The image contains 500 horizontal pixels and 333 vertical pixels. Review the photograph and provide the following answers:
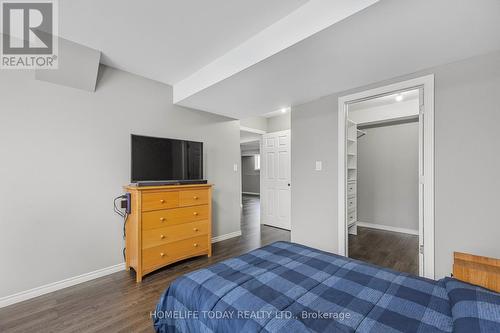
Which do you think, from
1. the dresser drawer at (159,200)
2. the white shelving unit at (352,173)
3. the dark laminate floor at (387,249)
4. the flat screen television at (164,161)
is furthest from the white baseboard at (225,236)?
the white shelving unit at (352,173)

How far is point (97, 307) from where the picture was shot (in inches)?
72.1

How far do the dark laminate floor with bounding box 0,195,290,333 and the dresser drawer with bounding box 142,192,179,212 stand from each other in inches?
30.6

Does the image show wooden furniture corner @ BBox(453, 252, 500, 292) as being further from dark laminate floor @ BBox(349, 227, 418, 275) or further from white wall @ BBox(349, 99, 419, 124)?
white wall @ BBox(349, 99, 419, 124)

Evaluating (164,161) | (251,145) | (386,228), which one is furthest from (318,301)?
(251,145)

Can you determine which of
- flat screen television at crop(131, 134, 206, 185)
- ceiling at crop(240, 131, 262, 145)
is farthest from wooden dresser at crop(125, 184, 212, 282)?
ceiling at crop(240, 131, 262, 145)

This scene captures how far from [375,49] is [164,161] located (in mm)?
2503

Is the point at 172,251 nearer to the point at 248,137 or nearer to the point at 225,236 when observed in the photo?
the point at 225,236

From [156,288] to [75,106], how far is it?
2.09 m

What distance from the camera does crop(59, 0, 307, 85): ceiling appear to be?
1.61 meters

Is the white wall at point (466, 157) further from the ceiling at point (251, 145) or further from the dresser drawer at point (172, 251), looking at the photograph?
the ceiling at point (251, 145)

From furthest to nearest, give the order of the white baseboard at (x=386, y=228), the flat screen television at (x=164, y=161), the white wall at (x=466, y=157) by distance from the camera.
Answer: the white baseboard at (x=386, y=228), the flat screen television at (x=164, y=161), the white wall at (x=466, y=157)

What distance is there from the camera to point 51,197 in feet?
6.86

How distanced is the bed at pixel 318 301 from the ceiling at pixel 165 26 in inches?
74.9

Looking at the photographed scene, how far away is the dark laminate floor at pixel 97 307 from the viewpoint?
1612 mm
